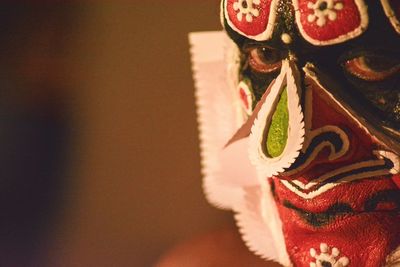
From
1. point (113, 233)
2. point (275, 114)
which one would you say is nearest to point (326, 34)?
point (275, 114)

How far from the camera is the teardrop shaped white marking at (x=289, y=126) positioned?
54 centimetres

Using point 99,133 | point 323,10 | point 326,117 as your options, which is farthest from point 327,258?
point 99,133

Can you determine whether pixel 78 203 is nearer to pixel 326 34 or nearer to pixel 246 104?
pixel 246 104

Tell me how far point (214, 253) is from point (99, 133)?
40cm

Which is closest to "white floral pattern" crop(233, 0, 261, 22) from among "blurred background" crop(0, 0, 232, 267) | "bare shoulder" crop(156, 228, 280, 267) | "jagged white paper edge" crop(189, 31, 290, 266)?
"jagged white paper edge" crop(189, 31, 290, 266)

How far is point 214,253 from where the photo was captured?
2.76 feet

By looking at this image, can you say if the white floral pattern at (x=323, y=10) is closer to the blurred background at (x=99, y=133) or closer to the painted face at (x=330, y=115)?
A: the painted face at (x=330, y=115)

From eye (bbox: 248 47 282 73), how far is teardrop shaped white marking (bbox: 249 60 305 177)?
0.13ft

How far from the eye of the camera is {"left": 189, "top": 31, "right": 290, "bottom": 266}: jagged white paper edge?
807 mm

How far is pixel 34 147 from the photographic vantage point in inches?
43.3

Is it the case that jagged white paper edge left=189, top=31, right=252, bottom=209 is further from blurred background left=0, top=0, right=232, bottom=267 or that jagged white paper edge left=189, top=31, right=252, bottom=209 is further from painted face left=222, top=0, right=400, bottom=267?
painted face left=222, top=0, right=400, bottom=267

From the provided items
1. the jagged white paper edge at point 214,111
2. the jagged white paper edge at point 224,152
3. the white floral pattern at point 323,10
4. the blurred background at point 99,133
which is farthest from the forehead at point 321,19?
the blurred background at point 99,133

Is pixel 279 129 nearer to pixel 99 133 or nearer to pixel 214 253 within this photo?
pixel 214 253

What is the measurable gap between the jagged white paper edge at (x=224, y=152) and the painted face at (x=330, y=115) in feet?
0.55
